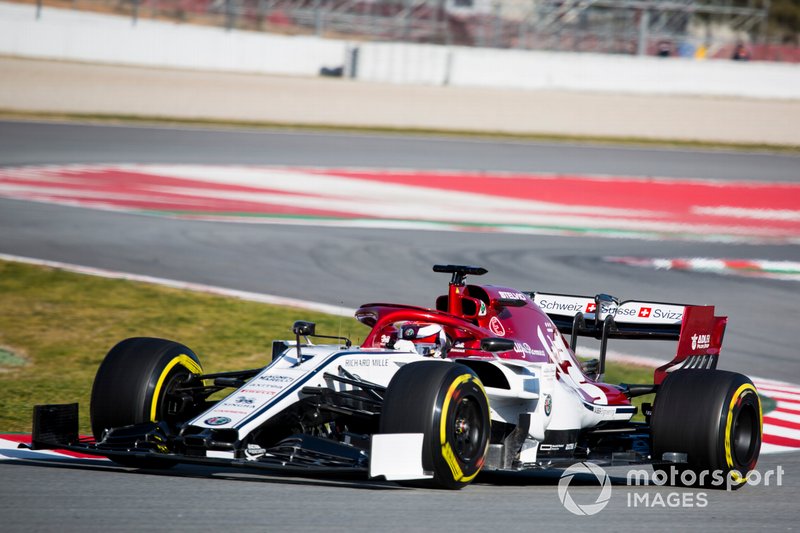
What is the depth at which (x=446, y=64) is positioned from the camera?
35.8m

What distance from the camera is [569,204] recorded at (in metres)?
21.5

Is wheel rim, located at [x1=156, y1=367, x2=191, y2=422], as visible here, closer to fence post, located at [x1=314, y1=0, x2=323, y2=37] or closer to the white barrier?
the white barrier

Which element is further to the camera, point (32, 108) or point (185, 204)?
point (32, 108)

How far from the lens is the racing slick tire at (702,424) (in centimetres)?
715

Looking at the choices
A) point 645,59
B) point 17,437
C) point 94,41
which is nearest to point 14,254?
point 17,437

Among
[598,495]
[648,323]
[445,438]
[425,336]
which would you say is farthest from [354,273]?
[445,438]

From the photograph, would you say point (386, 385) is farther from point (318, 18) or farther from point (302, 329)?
point (318, 18)

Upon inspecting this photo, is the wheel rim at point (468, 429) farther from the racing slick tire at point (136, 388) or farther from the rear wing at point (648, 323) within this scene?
the rear wing at point (648, 323)

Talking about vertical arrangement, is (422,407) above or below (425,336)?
below

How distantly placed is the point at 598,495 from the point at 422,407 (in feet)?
4.10

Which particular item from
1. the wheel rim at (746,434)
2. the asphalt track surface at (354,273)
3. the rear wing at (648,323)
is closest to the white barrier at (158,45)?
the asphalt track surface at (354,273)

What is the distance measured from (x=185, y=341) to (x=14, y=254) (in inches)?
171

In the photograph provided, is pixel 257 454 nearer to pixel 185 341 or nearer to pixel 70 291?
pixel 185 341

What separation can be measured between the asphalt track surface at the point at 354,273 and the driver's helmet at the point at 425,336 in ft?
2.81
